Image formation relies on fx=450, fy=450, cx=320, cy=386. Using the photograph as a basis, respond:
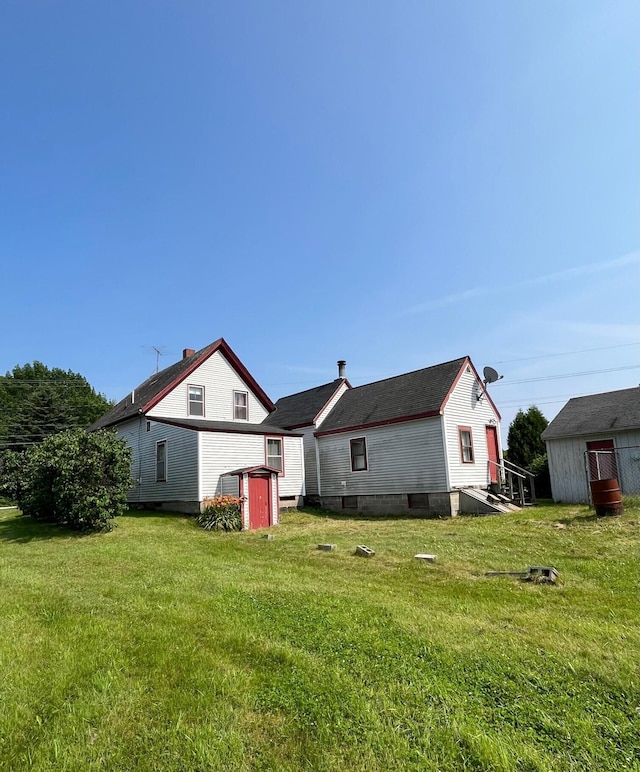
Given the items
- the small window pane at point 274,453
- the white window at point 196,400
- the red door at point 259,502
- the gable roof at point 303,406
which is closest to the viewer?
the red door at point 259,502

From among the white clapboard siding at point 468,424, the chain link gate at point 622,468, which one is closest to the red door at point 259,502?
the white clapboard siding at point 468,424

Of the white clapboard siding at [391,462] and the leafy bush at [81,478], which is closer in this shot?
the leafy bush at [81,478]

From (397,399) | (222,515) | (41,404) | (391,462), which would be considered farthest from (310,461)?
(41,404)

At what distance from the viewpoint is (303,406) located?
1016 inches

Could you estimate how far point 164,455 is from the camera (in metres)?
19.3

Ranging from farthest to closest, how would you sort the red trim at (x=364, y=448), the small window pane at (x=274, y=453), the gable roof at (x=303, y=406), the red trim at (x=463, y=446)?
the gable roof at (x=303, y=406) < the red trim at (x=364, y=448) < the small window pane at (x=274, y=453) < the red trim at (x=463, y=446)

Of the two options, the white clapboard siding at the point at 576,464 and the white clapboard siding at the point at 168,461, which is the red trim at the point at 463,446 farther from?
the white clapboard siding at the point at 168,461

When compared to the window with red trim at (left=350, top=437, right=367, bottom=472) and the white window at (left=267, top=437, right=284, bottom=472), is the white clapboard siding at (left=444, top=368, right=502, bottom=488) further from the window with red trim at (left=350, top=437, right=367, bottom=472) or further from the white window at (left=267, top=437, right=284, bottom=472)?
the white window at (left=267, top=437, right=284, bottom=472)

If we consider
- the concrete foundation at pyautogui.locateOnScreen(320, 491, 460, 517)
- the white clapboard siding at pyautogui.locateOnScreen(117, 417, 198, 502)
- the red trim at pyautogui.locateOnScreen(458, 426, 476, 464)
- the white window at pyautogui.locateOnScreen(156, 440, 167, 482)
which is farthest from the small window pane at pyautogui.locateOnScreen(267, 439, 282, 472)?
the red trim at pyautogui.locateOnScreen(458, 426, 476, 464)

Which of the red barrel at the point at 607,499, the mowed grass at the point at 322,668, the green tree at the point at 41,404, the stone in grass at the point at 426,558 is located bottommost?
the stone in grass at the point at 426,558

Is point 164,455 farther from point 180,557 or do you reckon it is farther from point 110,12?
point 110,12

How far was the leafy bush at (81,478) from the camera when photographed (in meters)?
13.3

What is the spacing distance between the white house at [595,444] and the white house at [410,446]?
9.34 feet

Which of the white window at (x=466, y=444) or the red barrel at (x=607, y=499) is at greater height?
the white window at (x=466, y=444)
